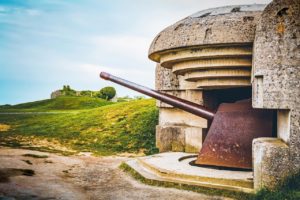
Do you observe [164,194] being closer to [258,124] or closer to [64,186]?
[64,186]

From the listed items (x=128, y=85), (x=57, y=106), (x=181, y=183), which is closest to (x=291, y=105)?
(x=181, y=183)

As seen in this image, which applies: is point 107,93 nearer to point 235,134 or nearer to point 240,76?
point 240,76

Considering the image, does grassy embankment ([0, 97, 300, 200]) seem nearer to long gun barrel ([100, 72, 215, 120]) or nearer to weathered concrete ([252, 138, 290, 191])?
long gun barrel ([100, 72, 215, 120])

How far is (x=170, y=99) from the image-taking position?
5289 mm

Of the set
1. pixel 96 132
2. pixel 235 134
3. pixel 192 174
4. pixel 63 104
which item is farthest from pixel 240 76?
pixel 63 104

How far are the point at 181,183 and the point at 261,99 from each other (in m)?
1.21

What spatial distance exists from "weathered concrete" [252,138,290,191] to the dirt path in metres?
0.56

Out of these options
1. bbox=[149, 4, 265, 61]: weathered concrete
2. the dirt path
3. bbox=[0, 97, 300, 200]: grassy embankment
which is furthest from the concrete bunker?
bbox=[0, 97, 300, 200]: grassy embankment

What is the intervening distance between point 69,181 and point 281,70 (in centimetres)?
263

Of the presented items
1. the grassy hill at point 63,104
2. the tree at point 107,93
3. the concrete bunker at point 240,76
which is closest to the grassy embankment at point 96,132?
the concrete bunker at point 240,76

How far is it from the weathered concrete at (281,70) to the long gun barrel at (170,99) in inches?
51.7

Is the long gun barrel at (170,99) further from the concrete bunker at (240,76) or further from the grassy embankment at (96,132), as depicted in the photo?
the grassy embankment at (96,132)

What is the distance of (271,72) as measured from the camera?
3617 millimetres

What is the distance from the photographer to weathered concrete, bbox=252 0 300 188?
11.3 ft
